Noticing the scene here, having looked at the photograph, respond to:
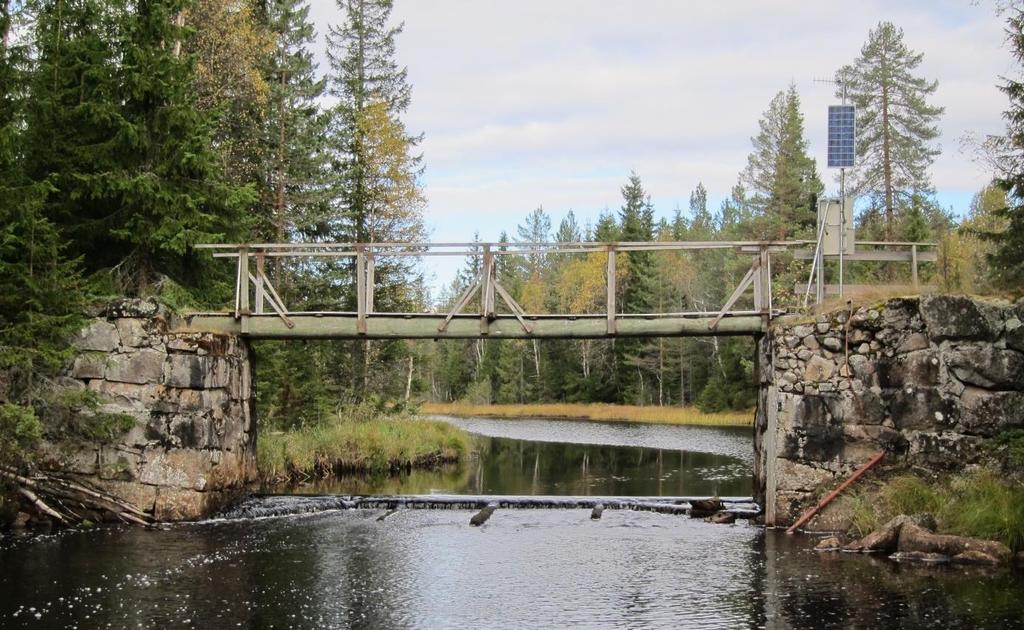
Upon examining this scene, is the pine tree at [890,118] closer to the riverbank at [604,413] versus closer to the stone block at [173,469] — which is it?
the riverbank at [604,413]

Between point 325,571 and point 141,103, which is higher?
point 141,103

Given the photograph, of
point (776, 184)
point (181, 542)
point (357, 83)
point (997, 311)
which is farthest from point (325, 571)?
point (776, 184)

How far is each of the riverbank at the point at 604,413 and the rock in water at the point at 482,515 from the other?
30.0 meters

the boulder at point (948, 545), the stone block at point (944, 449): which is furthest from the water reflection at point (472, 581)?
the stone block at point (944, 449)

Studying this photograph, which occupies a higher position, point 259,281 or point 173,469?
point 259,281

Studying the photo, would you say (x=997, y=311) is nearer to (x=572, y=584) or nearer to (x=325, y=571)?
(x=572, y=584)

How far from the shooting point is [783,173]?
157 ft

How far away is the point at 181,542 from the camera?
15.6 m

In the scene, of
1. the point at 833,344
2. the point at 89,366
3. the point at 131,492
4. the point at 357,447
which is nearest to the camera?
the point at 833,344

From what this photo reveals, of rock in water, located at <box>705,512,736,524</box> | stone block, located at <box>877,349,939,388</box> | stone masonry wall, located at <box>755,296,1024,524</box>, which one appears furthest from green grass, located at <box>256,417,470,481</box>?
stone block, located at <box>877,349,939,388</box>

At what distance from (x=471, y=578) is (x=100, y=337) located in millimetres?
8492

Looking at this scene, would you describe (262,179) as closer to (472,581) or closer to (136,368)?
Result: (136,368)

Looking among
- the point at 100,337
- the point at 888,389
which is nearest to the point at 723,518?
the point at 888,389

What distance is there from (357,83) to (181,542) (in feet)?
74.8
